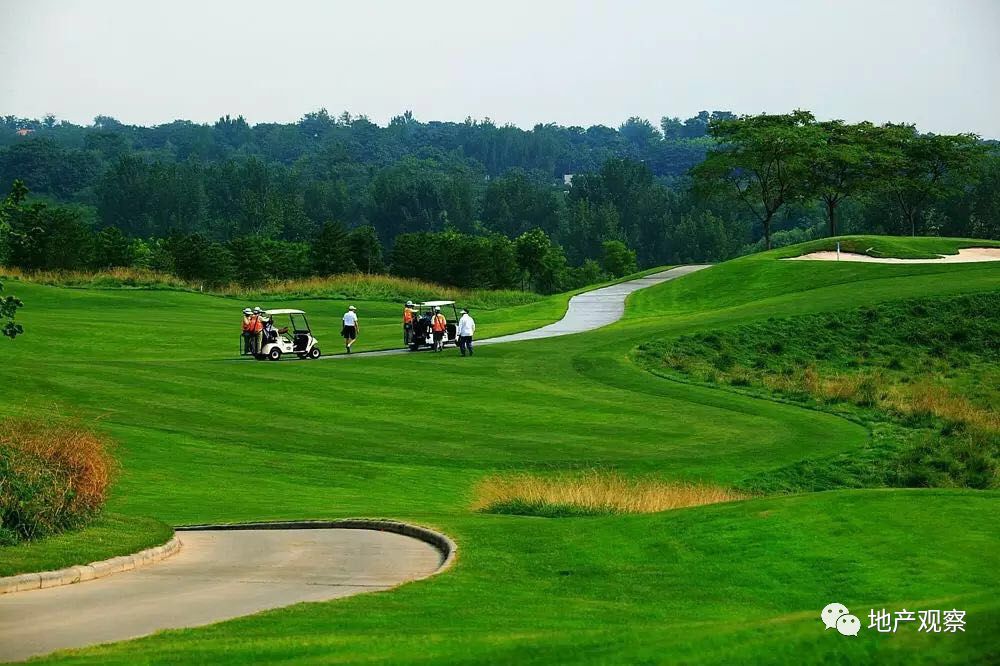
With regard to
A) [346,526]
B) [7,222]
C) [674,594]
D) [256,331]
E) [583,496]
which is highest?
[7,222]

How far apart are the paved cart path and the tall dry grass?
23.2 metres

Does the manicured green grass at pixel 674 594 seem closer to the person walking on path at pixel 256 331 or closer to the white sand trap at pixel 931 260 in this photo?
the person walking on path at pixel 256 331

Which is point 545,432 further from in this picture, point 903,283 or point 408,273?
point 408,273

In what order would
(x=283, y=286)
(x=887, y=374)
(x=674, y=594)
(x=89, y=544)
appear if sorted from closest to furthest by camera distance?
1. (x=674, y=594)
2. (x=89, y=544)
3. (x=887, y=374)
4. (x=283, y=286)

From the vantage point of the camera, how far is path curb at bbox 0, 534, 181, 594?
14.6 meters

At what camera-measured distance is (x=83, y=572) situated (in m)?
15.5

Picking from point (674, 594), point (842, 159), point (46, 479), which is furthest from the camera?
point (842, 159)

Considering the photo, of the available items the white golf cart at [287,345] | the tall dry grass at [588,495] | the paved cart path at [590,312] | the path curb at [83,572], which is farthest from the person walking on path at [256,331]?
the path curb at [83,572]

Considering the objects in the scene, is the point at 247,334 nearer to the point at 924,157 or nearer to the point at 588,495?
the point at 588,495

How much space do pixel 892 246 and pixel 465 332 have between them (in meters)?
40.6

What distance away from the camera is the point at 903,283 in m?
63.2

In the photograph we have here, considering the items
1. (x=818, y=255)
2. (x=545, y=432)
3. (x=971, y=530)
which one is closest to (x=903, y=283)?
(x=818, y=255)

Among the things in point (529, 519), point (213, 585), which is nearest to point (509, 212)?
point (529, 519)

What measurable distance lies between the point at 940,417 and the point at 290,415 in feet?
60.3
